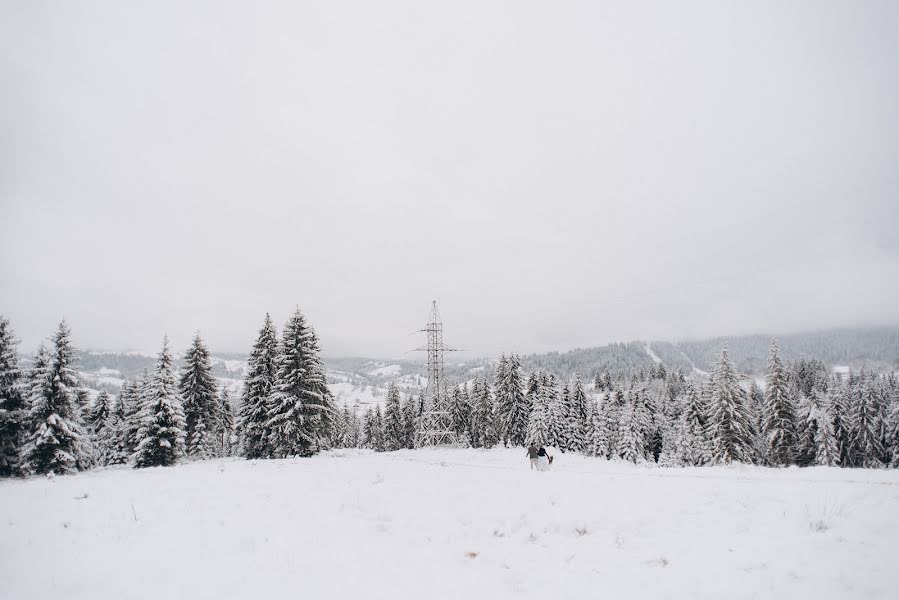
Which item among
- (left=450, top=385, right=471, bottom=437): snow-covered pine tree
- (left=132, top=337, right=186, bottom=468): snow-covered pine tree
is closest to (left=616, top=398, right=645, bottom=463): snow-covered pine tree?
(left=450, top=385, right=471, bottom=437): snow-covered pine tree

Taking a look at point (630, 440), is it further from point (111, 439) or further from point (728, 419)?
point (111, 439)

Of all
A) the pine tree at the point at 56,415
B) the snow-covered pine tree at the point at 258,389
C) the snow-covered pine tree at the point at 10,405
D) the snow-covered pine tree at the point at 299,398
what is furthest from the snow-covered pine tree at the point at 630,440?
the snow-covered pine tree at the point at 10,405

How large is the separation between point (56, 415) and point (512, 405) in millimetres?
45503

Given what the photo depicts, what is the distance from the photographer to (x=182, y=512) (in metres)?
10.9

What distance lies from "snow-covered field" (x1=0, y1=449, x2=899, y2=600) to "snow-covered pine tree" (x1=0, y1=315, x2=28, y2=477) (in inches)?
775

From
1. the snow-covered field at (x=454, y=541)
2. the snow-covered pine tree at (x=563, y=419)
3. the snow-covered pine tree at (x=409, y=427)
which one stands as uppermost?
the snow-covered field at (x=454, y=541)

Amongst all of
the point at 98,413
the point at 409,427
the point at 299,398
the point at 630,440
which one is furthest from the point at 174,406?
the point at 630,440

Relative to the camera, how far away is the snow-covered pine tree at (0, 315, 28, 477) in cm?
2644

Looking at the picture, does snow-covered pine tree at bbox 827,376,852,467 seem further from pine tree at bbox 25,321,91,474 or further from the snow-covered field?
pine tree at bbox 25,321,91,474

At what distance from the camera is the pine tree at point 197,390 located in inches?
1478

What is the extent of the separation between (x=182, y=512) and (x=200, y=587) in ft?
16.3

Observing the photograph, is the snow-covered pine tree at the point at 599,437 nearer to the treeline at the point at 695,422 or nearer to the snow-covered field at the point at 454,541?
the treeline at the point at 695,422

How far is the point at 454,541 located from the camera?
365 inches

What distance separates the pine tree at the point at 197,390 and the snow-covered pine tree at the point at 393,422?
123 feet
